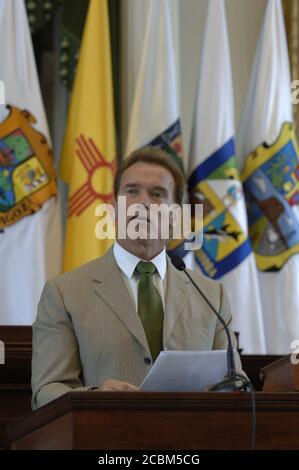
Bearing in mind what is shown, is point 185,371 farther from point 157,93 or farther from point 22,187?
point 157,93

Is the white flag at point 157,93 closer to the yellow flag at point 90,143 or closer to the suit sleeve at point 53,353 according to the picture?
the yellow flag at point 90,143

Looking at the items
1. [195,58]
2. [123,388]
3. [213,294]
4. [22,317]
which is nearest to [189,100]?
[195,58]

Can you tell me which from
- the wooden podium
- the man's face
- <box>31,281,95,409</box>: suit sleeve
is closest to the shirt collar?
the man's face

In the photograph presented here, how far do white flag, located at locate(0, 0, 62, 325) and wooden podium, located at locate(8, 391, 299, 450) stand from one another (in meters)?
2.44

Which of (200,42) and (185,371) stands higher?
(185,371)

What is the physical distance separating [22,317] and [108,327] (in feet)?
6.00

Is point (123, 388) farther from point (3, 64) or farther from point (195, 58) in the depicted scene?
point (195, 58)

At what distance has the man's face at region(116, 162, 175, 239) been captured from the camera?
10.6 ft

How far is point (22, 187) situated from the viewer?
16.3 feet

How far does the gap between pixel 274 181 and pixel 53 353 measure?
8.40 feet

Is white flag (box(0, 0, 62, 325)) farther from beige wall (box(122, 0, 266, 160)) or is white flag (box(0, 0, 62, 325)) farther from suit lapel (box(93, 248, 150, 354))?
suit lapel (box(93, 248, 150, 354))

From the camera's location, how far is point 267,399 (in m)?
2.44

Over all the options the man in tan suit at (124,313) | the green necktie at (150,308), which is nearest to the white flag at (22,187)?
the man in tan suit at (124,313)

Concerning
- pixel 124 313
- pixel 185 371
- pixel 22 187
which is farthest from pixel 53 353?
pixel 22 187
